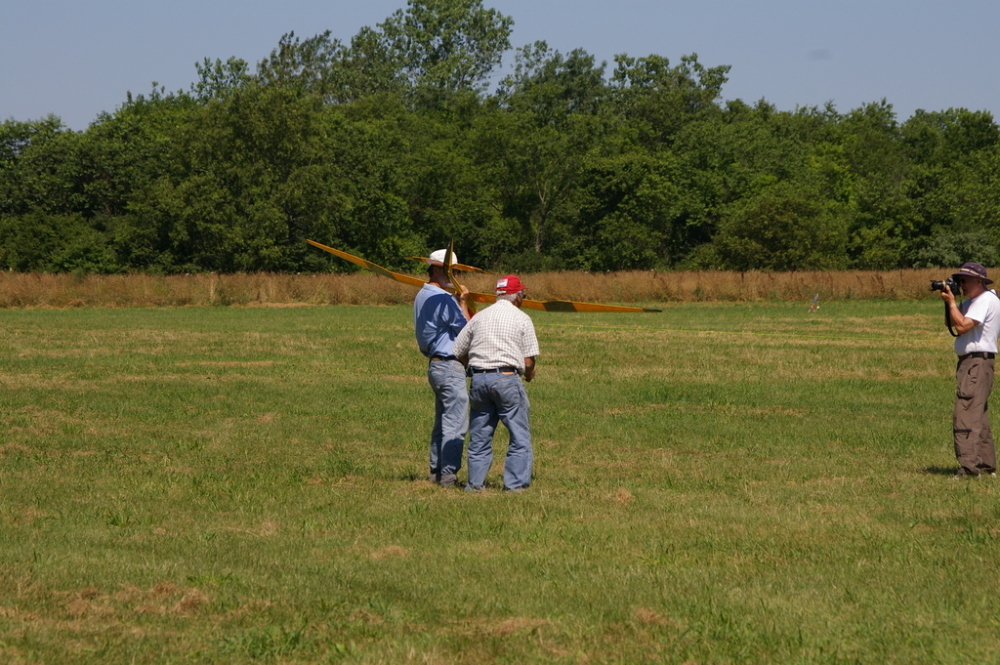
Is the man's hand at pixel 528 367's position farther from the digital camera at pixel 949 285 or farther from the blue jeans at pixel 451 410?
the digital camera at pixel 949 285

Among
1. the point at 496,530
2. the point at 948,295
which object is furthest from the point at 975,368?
the point at 496,530

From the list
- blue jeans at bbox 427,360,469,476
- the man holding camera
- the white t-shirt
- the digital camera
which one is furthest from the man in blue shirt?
the white t-shirt

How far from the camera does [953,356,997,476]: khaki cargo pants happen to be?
1145cm

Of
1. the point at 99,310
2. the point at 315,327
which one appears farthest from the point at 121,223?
the point at 315,327

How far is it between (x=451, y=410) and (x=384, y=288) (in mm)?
45530

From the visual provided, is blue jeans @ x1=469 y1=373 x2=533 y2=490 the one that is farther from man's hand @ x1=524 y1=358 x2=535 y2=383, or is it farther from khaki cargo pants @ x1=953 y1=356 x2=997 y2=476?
khaki cargo pants @ x1=953 y1=356 x2=997 y2=476

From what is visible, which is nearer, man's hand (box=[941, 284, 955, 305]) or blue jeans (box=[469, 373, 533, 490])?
blue jeans (box=[469, 373, 533, 490])

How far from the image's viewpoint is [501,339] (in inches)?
419

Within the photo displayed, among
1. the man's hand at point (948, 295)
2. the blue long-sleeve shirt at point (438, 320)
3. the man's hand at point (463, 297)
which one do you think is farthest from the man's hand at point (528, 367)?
the man's hand at point (948, 295)

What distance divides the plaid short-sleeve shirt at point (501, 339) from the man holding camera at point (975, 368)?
3.91 metres

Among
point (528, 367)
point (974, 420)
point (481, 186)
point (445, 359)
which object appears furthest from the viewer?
point (481, 186)

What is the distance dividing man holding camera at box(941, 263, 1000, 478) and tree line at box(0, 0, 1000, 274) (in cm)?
6283

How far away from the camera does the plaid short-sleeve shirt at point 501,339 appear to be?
10.6 meters

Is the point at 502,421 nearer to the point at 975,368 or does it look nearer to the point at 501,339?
the point at 501,339
